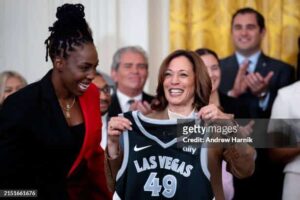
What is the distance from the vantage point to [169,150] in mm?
1432

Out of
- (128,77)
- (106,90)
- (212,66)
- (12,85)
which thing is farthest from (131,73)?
(12,85)

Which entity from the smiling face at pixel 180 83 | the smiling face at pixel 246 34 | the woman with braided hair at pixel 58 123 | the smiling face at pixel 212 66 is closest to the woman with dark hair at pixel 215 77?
the smiling face at pixel 212 66

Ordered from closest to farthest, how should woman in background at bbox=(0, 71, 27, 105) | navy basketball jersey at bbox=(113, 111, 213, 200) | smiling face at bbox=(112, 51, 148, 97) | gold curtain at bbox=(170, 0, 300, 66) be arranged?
navy basketball jersey at bbox=(113, 111, 213, 200)
woman in background at bbox=(0, 71, 27, 105)
smiling face at bbox=(112, 51, 148, 97)
gold curtain at bbox=(170, 0, 300, 66)

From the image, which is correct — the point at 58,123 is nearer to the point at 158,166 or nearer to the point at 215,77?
the point at 158,166

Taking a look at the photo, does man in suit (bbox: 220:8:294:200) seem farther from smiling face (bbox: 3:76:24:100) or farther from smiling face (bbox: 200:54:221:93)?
smiling face (bbox: 3:76:24:100)

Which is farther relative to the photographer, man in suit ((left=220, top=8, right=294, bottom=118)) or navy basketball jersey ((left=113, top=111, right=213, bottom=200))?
man in suit ((left=220, top=8, right=294, bottom=118))

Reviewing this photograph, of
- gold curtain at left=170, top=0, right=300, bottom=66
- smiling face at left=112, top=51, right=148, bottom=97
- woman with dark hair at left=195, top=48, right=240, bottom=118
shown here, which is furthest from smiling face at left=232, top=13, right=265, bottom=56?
smiling face at left=112, top=51, right=148, bottom=97

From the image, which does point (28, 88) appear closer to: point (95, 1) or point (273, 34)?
point (95, 1)

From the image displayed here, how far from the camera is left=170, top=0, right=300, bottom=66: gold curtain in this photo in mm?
2219

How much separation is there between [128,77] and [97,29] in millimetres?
202

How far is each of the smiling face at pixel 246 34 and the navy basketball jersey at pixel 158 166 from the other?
2.40ft

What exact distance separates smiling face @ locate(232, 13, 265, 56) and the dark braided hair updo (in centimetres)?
74

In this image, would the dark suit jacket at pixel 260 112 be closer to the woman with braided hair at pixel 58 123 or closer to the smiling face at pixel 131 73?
the smiling face at pixel 131 73

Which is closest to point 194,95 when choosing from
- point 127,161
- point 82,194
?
point 127,161
